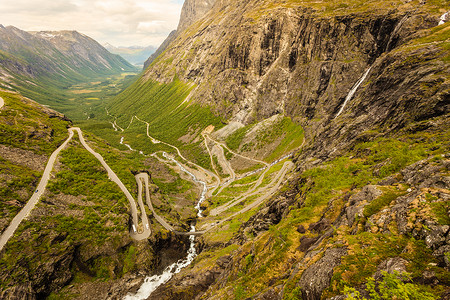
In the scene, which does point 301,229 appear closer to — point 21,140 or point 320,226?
point 320,226

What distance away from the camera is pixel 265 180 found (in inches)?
3386

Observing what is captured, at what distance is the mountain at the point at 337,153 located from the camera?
13.8 m

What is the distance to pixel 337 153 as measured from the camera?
47344 millimetres

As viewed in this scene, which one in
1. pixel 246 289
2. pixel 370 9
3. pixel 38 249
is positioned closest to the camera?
pixel 246 289

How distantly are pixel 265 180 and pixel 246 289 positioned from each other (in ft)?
213

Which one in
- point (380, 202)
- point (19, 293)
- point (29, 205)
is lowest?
point (19, 293)

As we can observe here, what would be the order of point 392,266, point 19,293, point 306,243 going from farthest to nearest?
point 19,293
point 306,243
point 392,266

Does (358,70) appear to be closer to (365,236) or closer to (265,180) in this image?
(265,180)

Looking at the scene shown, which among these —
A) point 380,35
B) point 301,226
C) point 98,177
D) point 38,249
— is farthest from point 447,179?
point 380,35

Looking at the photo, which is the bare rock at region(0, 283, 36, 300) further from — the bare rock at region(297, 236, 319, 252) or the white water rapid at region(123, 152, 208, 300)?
the bare rock at region(297, 236, 319, 252)

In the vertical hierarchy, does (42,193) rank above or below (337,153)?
below

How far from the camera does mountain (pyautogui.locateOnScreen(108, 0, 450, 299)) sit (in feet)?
45.4

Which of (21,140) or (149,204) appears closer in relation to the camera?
(21,140)

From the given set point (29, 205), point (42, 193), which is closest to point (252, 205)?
point (42, 193)
